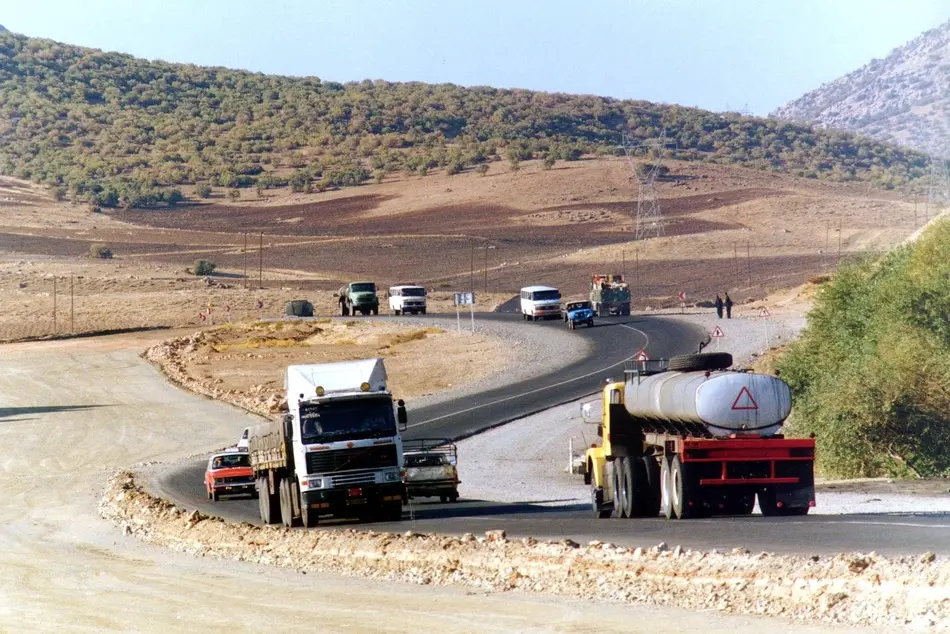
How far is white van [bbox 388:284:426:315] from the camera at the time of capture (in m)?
86.9

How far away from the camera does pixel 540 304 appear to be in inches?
3167

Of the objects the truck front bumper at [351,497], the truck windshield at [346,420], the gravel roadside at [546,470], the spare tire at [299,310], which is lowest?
the gravel roadside at [546,470]

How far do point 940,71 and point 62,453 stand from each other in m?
136

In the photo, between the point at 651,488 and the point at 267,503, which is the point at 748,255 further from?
the point at 651,488

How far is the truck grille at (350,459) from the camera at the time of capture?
1000 inches

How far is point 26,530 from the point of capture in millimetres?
30828

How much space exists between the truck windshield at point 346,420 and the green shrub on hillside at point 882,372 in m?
15.2

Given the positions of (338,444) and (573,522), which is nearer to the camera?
(573,522)

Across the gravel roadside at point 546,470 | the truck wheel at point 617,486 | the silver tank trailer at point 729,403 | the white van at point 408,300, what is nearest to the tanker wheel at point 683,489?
the silver tank trailer at point 729,403

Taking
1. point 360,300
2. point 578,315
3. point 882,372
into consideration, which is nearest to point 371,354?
point 578,315

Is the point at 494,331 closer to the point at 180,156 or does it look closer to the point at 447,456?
the point at 447,456

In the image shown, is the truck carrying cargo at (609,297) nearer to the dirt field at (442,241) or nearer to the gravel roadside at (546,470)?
the dirt field at (442,241)

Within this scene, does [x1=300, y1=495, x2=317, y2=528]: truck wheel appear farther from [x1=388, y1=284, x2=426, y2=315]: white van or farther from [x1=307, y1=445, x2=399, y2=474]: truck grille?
[x1=388, y1=284, x2=426, y2=315]: white van

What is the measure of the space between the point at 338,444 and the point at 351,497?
1047mm
